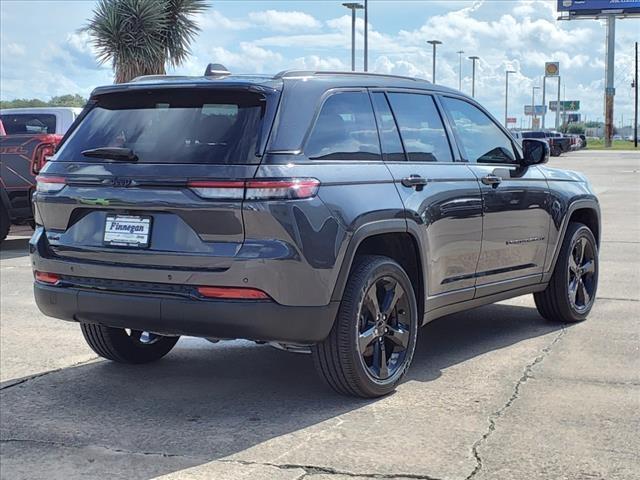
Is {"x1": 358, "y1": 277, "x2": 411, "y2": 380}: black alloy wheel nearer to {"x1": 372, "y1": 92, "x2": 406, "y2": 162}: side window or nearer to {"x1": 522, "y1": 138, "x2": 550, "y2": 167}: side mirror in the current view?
{"x1": 372, "y1": 92, "x2": 406, "y2": 162}: side window

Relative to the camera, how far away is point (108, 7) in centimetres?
2967

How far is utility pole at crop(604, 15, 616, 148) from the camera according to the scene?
73500 millimetres

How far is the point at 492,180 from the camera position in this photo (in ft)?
19.9

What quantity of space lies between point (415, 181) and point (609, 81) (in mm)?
73499

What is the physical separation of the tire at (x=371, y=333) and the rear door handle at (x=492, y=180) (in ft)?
3.80

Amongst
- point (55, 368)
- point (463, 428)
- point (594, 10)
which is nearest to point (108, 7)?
point (55, 368)

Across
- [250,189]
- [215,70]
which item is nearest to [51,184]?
[215,70]

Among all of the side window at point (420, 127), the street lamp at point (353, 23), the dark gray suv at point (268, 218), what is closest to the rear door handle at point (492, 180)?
the dark gray suv at point (268, 218)

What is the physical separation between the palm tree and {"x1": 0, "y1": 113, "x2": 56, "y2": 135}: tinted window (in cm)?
1401

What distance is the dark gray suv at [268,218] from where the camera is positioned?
177 inches

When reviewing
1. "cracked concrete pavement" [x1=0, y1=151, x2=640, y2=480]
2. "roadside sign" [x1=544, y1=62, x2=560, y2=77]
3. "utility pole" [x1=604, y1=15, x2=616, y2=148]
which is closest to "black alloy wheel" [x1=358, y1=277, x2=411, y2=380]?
"cracked concrete pavement" [x1=0, y1=151, x2=640, y2=480]

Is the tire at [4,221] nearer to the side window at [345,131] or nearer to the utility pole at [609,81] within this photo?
the side window at [345,131]

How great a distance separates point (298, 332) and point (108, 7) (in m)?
27.3

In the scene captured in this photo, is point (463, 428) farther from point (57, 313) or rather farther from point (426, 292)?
point (57, 313)
